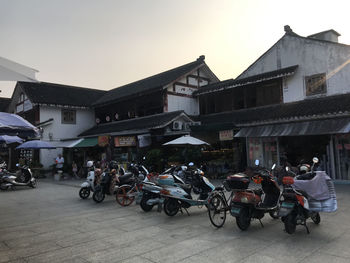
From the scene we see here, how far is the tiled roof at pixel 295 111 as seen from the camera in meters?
11.2

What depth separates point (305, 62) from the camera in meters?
13.7

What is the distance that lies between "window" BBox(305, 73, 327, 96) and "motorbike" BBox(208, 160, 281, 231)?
30.4ft


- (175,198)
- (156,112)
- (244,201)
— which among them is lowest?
(175,198)

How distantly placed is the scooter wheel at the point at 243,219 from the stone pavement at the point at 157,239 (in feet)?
0.40

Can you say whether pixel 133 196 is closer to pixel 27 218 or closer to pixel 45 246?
pixel 27 218

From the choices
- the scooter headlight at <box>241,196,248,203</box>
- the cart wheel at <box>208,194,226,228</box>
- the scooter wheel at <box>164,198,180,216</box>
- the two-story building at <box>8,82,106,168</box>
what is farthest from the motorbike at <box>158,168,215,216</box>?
the two-story building at <box>8,82,106,168</box>

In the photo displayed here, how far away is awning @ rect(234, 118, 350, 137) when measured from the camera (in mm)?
10613

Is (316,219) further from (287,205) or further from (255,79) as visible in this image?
(255,79)

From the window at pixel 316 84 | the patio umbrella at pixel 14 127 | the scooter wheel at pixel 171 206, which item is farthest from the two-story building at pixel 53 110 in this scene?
the window at pixel 316 84

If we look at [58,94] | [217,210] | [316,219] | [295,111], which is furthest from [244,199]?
[58,94]

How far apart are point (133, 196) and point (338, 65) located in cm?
1085

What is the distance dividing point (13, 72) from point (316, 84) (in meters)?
12.9

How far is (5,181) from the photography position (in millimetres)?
12844

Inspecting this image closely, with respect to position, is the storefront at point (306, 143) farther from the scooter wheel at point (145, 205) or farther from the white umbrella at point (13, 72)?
the white umbrella at point (13, 72)
